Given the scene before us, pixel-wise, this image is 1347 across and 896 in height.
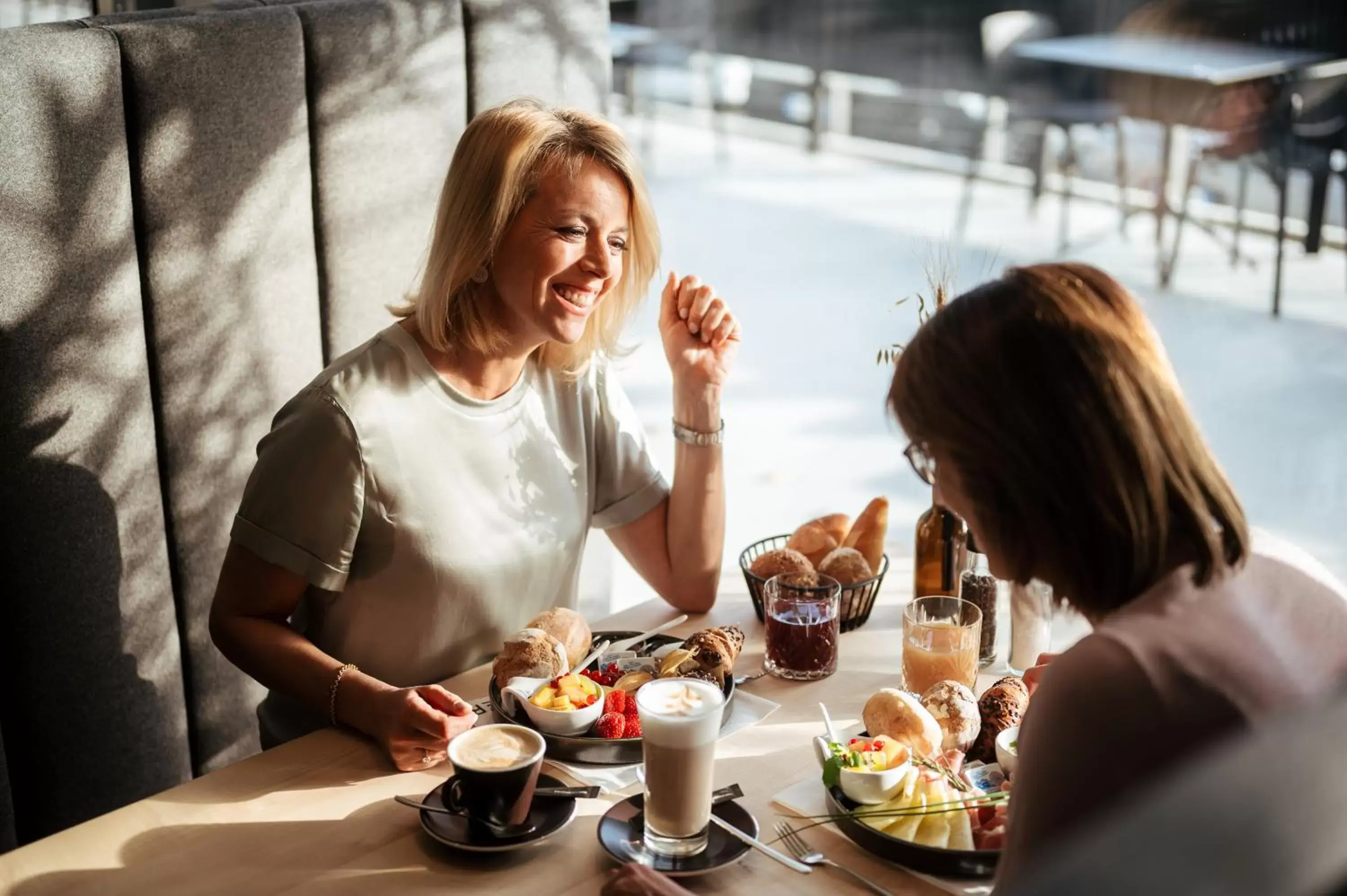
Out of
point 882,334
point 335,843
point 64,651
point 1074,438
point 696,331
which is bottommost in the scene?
point 882,334

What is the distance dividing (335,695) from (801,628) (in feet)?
1.74

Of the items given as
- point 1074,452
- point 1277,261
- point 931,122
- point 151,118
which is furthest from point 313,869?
point 931,122

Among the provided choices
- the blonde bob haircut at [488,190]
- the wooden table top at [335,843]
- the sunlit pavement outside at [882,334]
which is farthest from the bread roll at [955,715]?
the sunlit pavement outside at [882,334]

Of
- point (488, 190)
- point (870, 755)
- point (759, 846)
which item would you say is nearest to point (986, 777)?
point (870, 755)

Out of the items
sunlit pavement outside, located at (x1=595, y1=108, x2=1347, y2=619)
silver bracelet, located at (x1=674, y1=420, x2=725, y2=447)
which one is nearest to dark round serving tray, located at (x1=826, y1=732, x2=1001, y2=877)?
silver bracelet, located at (x1=674, y1=420, x2=725, y2=447)

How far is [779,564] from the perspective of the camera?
1.71 m

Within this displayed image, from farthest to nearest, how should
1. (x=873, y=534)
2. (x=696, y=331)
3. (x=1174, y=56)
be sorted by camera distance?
1. (x=1174, y=56)
2. (x=696, y=331)
3. (x=873, y=534)

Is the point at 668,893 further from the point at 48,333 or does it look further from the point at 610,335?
the point at 48,333

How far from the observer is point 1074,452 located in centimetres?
98

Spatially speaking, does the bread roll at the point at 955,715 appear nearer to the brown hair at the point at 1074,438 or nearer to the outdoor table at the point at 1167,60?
the brown hair at the point at 1074,438

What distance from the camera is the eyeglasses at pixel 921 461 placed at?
110 centimetres

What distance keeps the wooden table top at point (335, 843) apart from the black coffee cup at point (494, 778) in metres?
0.04

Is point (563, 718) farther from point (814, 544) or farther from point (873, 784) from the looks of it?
point (814, 544)

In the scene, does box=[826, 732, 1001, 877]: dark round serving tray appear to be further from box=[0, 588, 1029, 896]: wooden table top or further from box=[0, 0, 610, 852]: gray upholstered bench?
box=[0, 0, 610, 852]: gray upholstered bench
